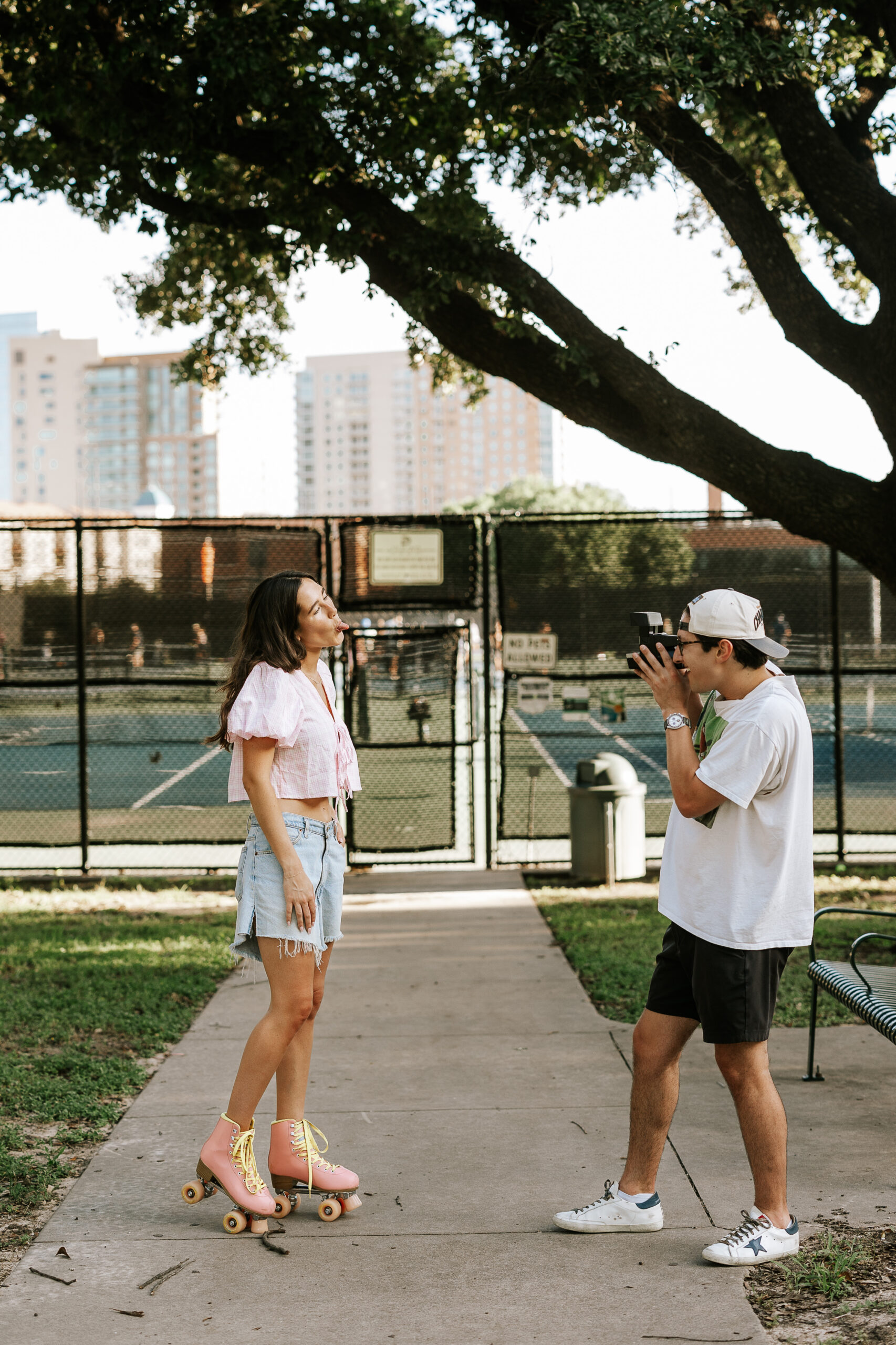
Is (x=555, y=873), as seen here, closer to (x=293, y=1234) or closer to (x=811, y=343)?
(x=811, y=343)

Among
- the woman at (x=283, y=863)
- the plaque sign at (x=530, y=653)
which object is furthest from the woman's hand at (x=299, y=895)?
the plaque sign at (x=530, y=653)

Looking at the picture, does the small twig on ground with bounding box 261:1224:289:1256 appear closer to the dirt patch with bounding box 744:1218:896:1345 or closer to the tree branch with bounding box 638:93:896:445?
the dirt patch with bounding box 744:1218:896:1345

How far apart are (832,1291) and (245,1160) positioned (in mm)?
1700

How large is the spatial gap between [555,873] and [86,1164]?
595cm

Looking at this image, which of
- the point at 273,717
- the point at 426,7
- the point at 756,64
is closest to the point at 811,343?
the point at 756,64

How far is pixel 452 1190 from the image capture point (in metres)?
3.97

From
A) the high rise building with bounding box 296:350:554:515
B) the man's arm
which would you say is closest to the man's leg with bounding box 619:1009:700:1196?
the man's arm

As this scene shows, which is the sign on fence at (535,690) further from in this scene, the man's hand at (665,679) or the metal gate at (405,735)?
the man's hand at (665,679)

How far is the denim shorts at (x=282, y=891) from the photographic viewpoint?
3678 millimetres

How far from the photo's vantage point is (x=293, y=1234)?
3.69 metres

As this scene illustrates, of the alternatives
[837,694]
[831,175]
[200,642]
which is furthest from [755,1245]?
[200,642]

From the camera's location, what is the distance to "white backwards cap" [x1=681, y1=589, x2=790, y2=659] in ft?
11.4

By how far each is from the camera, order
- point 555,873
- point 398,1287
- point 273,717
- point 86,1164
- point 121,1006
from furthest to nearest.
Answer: point 555,873
point 121,1006
point 86,1164
point 273,717
point 398,1287

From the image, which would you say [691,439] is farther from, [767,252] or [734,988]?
[734,988]
